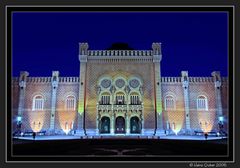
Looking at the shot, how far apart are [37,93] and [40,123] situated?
1927 millimetres

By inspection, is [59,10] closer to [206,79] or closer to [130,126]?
[130,126]

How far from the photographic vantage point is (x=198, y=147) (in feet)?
31.1

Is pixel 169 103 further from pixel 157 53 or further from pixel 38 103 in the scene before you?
pixel 38 103

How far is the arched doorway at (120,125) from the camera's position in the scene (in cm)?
1895

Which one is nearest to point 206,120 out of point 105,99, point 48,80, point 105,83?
point 105,99

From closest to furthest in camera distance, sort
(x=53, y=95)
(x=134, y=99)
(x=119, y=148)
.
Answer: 1. (x=119, y=148)
2. (x=134, y=99)
3. (x=53, y=95)

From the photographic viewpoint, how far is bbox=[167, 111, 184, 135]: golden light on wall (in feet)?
61.6

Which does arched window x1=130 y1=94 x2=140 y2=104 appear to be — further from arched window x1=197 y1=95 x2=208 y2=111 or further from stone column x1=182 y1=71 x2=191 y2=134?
arched window x1=197 y1=95 x2=208 y2=111

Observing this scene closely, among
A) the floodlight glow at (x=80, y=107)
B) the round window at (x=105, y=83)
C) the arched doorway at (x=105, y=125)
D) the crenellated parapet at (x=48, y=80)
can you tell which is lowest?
the arched doorway at (x=105, y=125)

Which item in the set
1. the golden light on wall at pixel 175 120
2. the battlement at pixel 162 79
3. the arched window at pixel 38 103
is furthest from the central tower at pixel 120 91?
the arched window at pixel 38 103

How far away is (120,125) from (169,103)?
3.26 meters

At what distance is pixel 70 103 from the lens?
19594mm

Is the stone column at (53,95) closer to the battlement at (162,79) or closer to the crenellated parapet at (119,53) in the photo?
the battlement at (162,79)

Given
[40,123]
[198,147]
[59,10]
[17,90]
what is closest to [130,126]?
[40,123]
